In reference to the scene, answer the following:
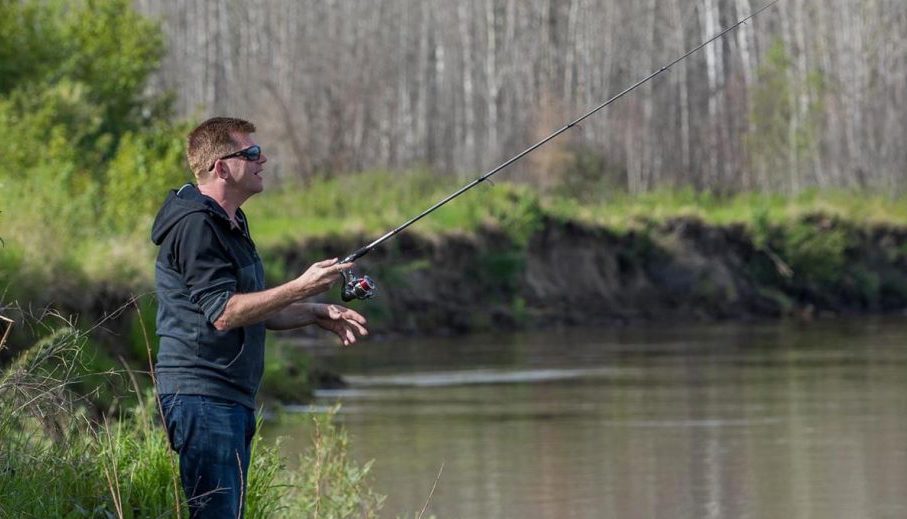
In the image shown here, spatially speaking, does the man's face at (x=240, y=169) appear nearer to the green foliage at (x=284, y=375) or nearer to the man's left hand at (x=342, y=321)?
the man's left hand at (x=342, y=321)

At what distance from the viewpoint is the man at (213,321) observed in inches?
265

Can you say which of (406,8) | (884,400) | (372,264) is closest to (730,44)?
(406,8)

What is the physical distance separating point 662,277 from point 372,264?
25.8 feet

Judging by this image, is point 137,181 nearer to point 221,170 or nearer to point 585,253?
point 585,253

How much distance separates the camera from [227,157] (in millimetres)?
7020

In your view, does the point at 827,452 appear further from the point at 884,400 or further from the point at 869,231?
the point at 869,231

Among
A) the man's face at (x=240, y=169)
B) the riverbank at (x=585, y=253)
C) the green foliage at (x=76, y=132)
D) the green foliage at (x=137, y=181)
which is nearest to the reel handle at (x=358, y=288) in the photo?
the man's face at (x=240, y=169)

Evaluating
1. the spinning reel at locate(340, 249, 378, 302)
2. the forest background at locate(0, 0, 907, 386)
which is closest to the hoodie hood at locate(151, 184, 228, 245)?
the spinning reel at locate(340, 249, 378, 302)

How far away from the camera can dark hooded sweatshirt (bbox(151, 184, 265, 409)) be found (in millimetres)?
6742

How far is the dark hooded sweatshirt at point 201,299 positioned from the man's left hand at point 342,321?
0.26 m

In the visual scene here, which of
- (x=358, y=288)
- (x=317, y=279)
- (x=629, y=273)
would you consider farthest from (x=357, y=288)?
(x=629, y=273)

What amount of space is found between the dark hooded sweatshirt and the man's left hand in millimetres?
255

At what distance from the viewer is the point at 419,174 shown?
127 ft

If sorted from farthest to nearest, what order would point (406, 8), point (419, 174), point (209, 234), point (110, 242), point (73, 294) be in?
1. point (406, 8)
2. point (419, 174)
3. point (110, 242)
4. point (73, 294)
5. point (209, 234)
